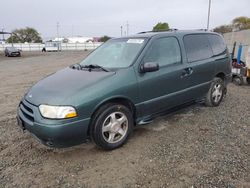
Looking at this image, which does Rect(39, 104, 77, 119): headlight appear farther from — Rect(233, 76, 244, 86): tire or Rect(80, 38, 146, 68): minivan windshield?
Rect(233, 76, 244, 86): tire

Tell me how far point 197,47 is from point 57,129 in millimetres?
3281

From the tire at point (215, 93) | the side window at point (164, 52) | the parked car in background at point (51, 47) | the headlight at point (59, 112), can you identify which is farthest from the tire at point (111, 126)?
the parked car in background at point (51, 47)

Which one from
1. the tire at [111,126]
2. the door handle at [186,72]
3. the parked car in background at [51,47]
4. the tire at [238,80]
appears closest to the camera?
the tire at [111,126]

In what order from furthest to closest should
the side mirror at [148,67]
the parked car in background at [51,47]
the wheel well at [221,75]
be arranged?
1. the parked car in background at [51,47]
2. the wheel well at [221,75]
3. the side mirror at [148,67]

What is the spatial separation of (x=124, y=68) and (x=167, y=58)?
3.12ft

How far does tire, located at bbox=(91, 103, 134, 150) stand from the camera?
331cm

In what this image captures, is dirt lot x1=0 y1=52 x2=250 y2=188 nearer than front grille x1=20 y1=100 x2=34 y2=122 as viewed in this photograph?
Yes

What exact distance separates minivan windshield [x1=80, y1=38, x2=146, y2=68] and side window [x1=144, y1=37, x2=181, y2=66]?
0.21m

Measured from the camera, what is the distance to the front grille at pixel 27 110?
3272mm

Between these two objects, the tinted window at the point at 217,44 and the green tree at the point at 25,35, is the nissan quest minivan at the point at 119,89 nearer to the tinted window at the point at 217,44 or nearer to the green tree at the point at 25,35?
the tinted window at the point at 217,44

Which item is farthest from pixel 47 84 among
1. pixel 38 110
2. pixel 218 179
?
pixel 218 179

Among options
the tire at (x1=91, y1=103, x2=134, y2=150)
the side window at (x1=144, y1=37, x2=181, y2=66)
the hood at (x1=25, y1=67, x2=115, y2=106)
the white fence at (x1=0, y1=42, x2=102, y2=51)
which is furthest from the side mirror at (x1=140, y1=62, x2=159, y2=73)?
the white fence at (x1=0, y1=42, x2=102, y2=51)

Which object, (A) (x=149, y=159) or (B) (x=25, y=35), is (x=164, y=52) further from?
(B) (x=25, y=35)

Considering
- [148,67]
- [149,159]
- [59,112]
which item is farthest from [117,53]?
[149,159]
